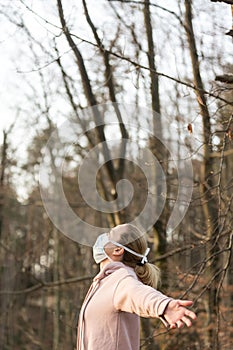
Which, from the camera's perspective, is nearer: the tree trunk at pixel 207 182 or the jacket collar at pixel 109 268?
the jacket collar at pixel 109 268

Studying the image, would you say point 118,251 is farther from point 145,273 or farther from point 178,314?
point 178,314

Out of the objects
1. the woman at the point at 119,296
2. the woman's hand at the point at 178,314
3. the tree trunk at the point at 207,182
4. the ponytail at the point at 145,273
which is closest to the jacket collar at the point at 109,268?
the woman at the point at 119,296

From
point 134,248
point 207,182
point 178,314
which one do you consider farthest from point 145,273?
point 207,182

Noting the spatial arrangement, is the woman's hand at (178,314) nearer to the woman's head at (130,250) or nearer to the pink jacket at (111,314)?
the pink jacket at (111,314)

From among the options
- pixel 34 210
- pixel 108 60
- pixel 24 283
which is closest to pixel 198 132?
pixel 108 60

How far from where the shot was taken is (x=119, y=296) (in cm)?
342

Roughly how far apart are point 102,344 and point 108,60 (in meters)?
6.36

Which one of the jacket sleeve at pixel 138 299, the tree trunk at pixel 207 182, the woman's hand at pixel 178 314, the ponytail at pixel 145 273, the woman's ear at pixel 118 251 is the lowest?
the woman's hand at pixel 178 314

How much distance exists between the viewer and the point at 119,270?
11.7 feet

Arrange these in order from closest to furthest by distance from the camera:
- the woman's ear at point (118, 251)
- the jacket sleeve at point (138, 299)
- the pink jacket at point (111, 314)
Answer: the jacket sleeve at point (138, 299) → the pink jacket at point (111, 314) → the woman's ear at point (118, 251)

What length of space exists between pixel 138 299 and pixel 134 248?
59 cm

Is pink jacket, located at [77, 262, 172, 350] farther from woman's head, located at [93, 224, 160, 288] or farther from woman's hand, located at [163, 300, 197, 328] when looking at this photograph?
woman's hand, located at [163, 300, 197, 328]

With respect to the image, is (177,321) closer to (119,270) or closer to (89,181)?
(119,270)

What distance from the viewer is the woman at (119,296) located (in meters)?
3.26
